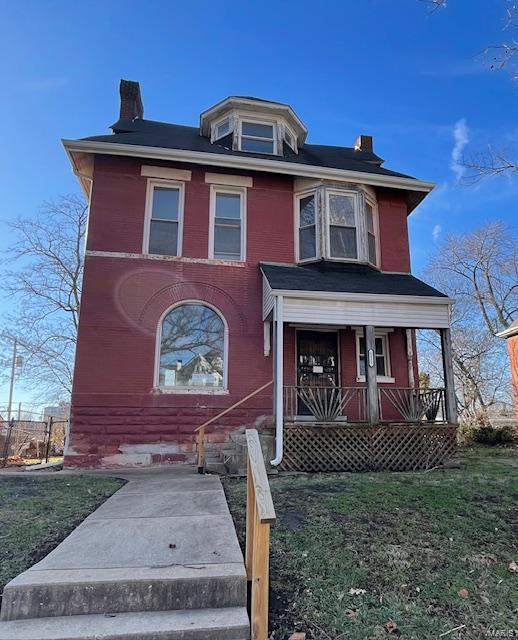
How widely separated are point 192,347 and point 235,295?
1.57 metres

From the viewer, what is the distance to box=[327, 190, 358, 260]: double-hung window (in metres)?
10.5

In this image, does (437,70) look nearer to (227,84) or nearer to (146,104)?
(227,84)

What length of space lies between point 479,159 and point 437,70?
71.6 inches

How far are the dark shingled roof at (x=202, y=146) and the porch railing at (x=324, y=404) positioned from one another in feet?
18.9

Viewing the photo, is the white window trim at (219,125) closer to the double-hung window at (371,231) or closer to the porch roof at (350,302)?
the double-hung window at (371,231)

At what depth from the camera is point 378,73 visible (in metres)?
9.23

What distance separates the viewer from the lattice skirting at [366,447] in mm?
8023

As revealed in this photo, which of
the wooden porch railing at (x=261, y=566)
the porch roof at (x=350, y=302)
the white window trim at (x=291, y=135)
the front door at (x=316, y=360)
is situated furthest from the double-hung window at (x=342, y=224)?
the wooden porch railing at (x=261, y=566)

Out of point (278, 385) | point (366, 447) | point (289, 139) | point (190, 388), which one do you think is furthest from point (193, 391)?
point (289, 139)

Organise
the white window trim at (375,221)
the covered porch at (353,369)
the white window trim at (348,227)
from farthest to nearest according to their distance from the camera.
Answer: the white window trim at (375,221) → the white window trim at (348,227) → the covered porch at (353,369)

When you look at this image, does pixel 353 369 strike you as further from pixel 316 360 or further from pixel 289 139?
pixel 289 139

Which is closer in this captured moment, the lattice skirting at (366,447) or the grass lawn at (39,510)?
the grass lawn at (39,510)

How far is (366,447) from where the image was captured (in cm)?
820

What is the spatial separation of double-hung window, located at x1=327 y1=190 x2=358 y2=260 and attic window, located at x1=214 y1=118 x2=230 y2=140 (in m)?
3.63
